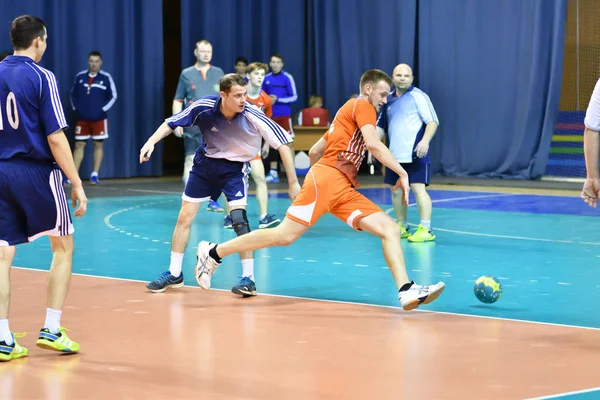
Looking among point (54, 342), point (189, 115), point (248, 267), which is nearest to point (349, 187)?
point (248, 267)

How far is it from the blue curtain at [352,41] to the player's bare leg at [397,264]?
1345cm

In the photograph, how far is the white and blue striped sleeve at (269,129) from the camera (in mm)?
7660

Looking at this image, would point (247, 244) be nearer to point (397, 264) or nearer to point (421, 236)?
point (397, 264)

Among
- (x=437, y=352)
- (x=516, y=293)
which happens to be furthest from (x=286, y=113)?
(x=437, y=352)

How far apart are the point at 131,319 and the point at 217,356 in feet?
4.09

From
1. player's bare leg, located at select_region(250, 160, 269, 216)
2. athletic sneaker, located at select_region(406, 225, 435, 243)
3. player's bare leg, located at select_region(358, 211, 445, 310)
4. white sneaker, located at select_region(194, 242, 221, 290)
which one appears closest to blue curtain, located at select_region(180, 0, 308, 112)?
player's bare leg, located at select_region(250, 160, 269, 216)

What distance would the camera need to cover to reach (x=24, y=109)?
5.52 meters

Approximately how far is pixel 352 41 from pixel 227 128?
13.5m

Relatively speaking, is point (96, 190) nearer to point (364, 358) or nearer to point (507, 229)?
point (507, 229)

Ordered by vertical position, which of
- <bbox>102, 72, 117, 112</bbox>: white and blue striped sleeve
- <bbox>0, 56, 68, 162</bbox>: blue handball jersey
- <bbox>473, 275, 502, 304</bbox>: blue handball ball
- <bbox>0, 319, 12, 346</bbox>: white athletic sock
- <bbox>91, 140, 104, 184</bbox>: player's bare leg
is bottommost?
<bbox>91, 140, 104, 184</bbox>: player's bare leg

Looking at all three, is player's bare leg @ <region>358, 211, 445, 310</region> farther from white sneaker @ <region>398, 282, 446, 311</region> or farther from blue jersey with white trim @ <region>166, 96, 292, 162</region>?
blue jersey with white trim @ <region>166, 96, 292, 162</region>

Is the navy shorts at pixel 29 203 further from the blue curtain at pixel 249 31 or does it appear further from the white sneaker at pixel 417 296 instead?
the blue curtain at pixel 249 31

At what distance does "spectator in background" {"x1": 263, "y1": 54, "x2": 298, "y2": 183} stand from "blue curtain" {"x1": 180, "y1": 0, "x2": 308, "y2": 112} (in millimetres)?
2104

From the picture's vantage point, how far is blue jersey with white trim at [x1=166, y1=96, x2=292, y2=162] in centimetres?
783
